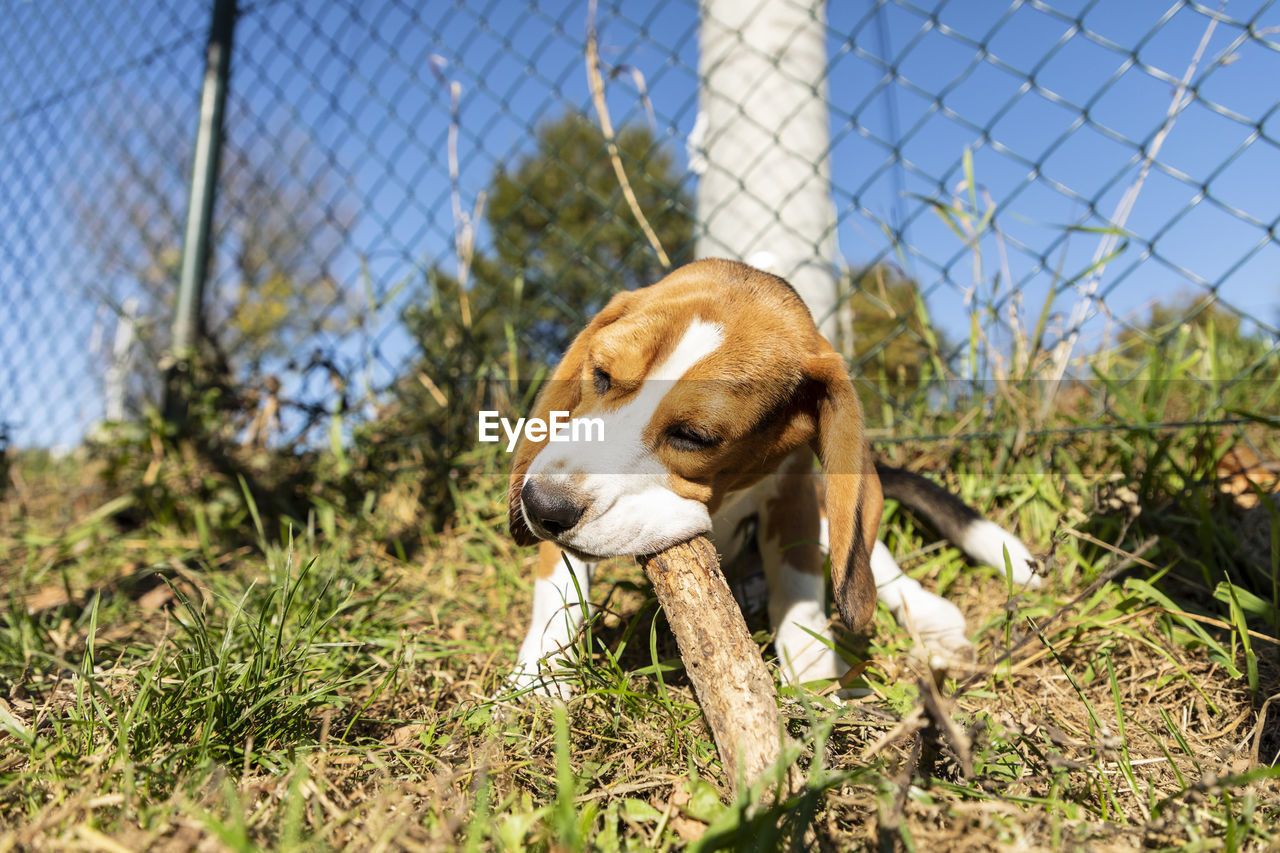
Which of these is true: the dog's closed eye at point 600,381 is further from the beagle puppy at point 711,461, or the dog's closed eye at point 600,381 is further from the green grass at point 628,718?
the green grass at point 628,718

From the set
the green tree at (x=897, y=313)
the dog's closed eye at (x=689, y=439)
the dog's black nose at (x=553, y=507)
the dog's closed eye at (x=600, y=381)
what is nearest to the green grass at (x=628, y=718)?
the dog's black nose at (x=553, y=507)

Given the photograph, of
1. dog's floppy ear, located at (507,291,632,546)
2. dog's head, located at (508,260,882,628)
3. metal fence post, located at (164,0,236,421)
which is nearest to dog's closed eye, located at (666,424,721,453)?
dog's head, located at (508,260,882,628)

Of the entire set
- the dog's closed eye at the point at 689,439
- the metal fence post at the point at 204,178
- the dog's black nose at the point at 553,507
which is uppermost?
the metal fence post at the point at 204,178

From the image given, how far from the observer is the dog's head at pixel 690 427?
1.58 meters

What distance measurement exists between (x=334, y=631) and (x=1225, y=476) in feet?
9.74

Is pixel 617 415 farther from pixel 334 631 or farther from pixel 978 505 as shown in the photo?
pixel 978 505

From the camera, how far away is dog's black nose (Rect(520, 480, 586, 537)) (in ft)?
5.03

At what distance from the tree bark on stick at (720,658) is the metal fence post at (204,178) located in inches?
126

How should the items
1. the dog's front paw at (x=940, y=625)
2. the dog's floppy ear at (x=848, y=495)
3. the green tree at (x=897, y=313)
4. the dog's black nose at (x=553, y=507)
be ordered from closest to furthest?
the dog's black nose at (x=553, y=507) → the dog's floppy ear at (x=848, y=495) → the dog's front paw at (x=940, y=625) → the green tree at (x=897, y=313)

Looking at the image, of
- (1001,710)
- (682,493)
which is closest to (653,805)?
(682,493)

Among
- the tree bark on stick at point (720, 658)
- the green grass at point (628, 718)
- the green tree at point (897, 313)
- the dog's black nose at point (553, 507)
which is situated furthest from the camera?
the green tree at point (897, 313)

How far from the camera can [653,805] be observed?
51.4 inches

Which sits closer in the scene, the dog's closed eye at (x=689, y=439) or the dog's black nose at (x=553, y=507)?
the dog's black nose at (x=553, y=507)

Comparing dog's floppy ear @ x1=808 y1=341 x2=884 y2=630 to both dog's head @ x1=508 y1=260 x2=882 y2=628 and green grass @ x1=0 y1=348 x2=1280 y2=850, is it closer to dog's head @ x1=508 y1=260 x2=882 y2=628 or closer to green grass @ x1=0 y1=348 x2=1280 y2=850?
dog's head @ x1=508 y1=260 x2=882 y2=628
